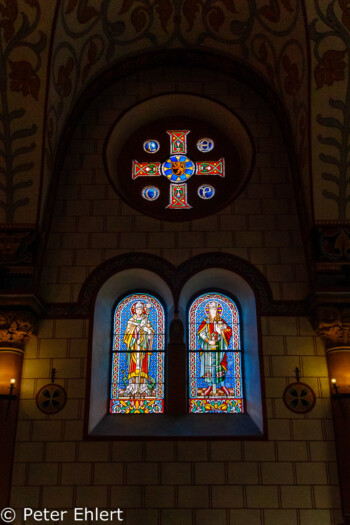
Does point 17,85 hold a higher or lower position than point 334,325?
higher

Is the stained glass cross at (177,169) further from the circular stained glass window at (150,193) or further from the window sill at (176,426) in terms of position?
the window sill at (176,426)

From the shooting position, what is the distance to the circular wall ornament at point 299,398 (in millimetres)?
8945

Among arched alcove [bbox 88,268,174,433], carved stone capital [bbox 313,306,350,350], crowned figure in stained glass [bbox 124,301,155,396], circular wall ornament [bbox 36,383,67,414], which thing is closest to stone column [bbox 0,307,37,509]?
circular wall ornament [bbox 36,383,67,414]

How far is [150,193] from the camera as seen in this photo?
10.9 m

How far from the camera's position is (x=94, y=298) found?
9734 millimetres

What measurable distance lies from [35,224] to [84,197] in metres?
1.18

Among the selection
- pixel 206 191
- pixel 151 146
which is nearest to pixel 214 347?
pixel 206 191

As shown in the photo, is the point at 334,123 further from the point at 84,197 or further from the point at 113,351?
the point at 113,351

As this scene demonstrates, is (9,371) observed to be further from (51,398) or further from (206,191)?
(206,191)

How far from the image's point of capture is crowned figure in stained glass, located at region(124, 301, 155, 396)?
9633 millimetres

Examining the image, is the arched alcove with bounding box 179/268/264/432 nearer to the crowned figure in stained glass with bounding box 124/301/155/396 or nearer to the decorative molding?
the decorative molding

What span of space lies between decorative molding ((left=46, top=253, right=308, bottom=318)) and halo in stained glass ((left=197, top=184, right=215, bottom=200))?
1289mm

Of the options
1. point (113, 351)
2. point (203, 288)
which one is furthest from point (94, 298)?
point (203, 288)

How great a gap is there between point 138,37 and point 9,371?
6244 millimetres
